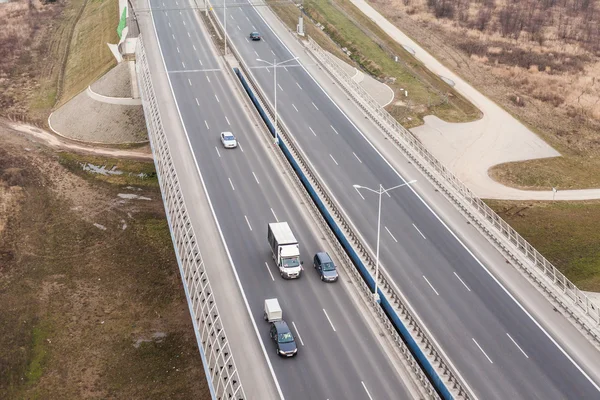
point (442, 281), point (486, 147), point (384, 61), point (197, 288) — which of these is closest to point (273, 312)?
point (197, 288)

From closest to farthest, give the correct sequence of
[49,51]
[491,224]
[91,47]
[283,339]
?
[283,339], [491,224], [91,47], [49,51]

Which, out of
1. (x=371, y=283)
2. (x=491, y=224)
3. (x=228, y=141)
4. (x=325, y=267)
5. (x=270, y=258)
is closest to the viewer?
(x=325, y=267)

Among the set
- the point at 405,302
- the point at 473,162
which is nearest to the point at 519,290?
the point at 405,302

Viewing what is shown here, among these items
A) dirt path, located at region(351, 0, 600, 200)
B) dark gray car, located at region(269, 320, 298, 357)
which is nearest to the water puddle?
dirt path, located at region(351, 0, 600, 200)

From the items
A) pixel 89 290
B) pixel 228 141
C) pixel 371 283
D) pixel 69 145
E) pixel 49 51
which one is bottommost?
pixel 49 51

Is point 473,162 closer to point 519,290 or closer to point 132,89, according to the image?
point 519,290

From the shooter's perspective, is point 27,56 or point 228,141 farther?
point 27,56

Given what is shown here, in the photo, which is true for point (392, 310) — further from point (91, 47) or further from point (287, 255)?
point (91, 47)

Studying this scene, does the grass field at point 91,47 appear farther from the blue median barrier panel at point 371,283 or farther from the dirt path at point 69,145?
the blue median barrier panel at point 371,283
